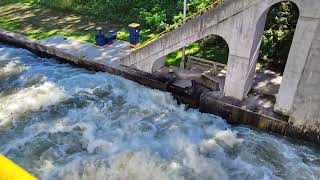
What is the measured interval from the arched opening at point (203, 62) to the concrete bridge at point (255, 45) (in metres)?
1.66

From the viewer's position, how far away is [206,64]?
16.6 metres

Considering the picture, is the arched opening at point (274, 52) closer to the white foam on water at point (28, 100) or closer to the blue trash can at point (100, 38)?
the blue trash can at point (100, 38)

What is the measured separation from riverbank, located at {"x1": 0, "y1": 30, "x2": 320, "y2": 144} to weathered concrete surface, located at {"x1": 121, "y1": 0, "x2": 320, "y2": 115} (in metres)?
0.68

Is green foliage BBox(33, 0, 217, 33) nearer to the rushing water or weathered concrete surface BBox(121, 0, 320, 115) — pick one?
the rushing water

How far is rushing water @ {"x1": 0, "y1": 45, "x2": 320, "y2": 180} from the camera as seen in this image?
11.8 metres

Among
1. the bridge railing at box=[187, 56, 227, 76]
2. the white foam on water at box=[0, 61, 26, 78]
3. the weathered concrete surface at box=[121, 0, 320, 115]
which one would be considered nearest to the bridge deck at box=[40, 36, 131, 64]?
the white foam on water at box=[0, 61, 26, 78]

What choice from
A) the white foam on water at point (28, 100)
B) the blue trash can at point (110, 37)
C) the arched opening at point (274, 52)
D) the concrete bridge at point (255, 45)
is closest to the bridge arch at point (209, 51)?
the arched opening at point (274, 52)

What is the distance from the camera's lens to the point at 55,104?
15492mm

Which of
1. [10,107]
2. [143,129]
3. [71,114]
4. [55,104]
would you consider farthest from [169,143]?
[10,107]

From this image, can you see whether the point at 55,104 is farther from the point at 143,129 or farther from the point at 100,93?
the point at 143,129

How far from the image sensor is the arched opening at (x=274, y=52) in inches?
Result: 583

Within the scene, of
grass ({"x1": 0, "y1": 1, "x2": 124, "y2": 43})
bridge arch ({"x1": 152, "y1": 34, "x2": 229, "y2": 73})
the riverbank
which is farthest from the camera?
grass ({"x1": 0, "y1": 1, "x2": 124, "y2": 43})

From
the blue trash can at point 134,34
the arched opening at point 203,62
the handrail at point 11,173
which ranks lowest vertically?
the arched opening at point 203,62

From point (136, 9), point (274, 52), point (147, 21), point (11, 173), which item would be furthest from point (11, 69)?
point (11, 173)
